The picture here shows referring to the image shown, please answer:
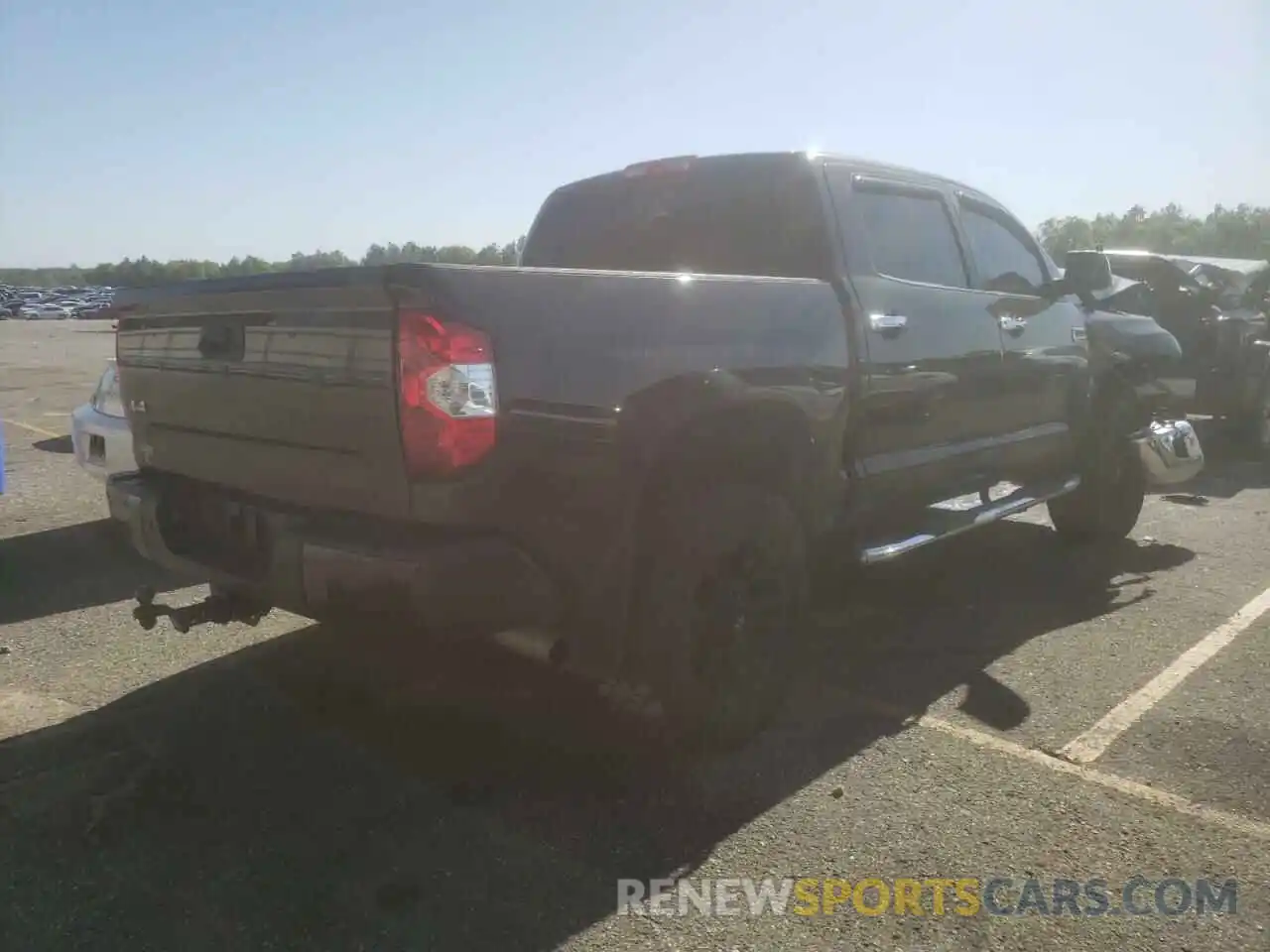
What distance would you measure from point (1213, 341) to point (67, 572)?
30.4 feet

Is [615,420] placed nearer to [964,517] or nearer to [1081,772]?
[1081,772]

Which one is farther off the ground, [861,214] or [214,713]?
[861,214]

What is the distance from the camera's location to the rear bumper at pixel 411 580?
259 centimetres

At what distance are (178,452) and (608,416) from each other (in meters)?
1.63

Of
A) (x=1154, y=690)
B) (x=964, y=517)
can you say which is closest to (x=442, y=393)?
(x=964, y=517)

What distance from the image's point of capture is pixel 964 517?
462 centimetres

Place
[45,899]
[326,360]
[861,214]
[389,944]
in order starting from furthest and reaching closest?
[861,214], [326,360], [45,899], [389,944]

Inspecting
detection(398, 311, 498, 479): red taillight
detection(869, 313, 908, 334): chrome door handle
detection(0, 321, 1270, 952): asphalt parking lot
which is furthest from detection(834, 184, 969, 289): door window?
detection(398, 311, 498, 479): red taillight

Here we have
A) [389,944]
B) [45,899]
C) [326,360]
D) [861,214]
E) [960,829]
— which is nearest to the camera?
[389,944]

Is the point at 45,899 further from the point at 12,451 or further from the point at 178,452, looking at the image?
the point at 12,451

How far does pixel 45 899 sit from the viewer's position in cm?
261

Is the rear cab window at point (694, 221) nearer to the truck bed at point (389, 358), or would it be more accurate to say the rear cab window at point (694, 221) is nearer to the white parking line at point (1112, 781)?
the truck bed at point (389, 358)

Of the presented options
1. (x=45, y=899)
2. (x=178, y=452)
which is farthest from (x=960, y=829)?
(x=178, y=452)

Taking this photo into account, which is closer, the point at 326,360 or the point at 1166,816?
the point at 326,360
